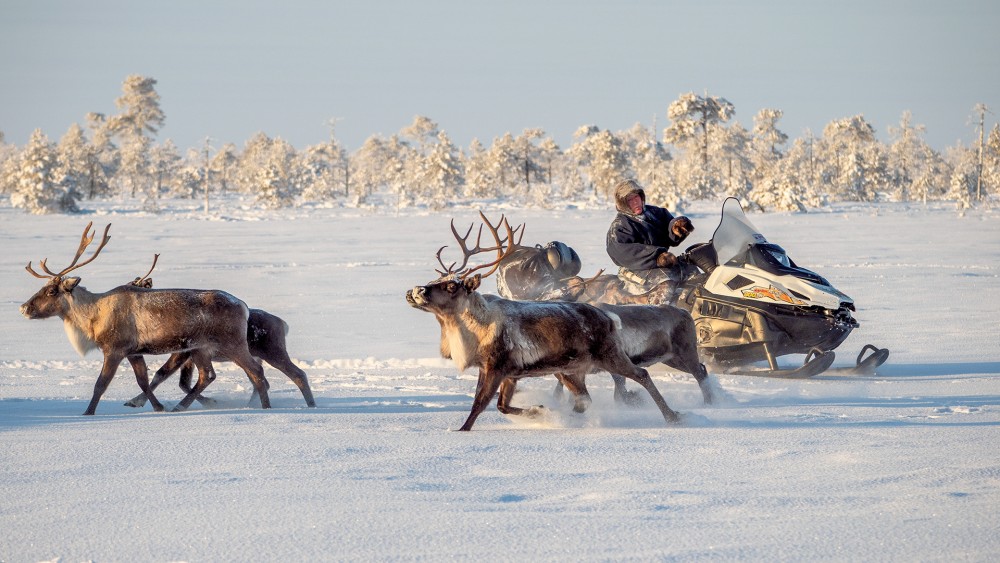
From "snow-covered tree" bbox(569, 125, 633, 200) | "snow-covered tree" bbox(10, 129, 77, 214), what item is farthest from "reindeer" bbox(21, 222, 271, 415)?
"snow-covered tree" bbox(569, 125, 633, 200)

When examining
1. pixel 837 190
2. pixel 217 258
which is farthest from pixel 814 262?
pixel 837 190

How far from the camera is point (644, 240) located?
34.0 ft

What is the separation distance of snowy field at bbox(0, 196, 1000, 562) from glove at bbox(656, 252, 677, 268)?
3.56 ft

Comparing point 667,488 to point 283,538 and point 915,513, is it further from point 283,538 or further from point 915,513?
point 283,538

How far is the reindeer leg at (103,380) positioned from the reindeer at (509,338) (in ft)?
8.50

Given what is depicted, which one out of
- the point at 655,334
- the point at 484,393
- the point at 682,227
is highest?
the point at 682,227

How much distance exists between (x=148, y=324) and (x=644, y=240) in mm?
4714

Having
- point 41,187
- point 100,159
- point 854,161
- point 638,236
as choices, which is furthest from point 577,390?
point 100,159

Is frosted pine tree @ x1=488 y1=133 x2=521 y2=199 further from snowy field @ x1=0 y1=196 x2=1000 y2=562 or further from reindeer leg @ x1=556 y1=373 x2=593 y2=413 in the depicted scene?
reindeer leg @ x1=556 y1=373 x2=593 y2=413

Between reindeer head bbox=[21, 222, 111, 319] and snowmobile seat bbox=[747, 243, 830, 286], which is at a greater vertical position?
snowmobile seat bbox=[747, 243, 830, 286]

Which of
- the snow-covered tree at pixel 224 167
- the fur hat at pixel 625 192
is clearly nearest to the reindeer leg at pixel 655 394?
the fur hat at pixel 625 192

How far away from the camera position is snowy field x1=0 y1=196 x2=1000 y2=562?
14.6 ft

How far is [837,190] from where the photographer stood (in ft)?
232

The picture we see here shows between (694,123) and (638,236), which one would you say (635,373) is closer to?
(638,236)
